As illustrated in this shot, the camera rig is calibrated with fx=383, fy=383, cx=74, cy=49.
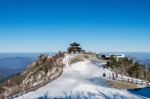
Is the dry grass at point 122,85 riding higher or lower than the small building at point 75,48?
lower

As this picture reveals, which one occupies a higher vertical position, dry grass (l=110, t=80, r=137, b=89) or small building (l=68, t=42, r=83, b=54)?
small building (l=68, t=42, r=83, b=54)

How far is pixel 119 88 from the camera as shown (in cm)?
6525

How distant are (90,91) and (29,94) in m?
9.50

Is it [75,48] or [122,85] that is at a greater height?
[75,48]

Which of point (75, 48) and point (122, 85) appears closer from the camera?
point (122, 85)

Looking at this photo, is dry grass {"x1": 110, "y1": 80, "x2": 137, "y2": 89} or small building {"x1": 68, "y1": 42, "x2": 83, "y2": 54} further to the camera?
small building {"x1": 68, "y1": 42, "x2": 83, "y2": 54}

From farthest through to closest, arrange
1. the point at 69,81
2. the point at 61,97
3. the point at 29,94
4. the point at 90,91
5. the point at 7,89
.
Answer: the point at 7,89 < the point at 69,81 < the point at 90,91 < the point at 29,94 < the point at 61,97

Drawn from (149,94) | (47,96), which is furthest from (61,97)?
(149,94)

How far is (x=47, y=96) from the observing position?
5206cm

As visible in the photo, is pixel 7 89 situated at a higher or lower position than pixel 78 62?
lower

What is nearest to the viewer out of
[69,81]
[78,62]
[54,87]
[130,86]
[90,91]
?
[90,91]

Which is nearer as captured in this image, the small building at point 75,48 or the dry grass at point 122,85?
the dry grass at point 122,85

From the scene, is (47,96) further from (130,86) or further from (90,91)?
(130,86)

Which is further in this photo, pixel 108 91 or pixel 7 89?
pixel 7 89
